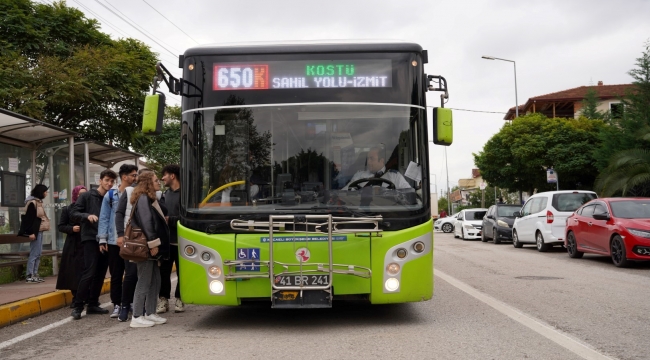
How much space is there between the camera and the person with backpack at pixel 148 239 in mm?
7926

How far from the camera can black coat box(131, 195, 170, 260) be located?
792 centimetres

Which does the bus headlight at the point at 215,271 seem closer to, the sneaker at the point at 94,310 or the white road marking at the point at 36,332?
the white road marking at the point at 36,332

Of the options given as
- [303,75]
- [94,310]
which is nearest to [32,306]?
[94,310]

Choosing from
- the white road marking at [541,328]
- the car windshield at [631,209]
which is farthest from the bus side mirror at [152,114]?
the car windshield at [631,209]

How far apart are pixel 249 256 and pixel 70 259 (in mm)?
3264

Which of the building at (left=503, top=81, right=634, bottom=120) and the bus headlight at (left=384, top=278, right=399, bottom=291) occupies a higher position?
the building at (left=503, top=81, right=634, bottom=120)

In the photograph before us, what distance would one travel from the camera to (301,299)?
284 inches

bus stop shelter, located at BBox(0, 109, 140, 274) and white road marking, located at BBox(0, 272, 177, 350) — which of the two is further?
bus stop shelter, located at BBox(0, 109, 140, 274)

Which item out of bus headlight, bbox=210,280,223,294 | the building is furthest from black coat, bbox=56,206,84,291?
the building

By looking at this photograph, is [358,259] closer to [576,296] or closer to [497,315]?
[497,315]

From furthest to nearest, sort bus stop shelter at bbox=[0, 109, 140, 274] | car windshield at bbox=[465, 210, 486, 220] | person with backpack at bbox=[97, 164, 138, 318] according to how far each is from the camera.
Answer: car windshield at bbox=[465, 210, 486, 220] < bus stop shelter at bbox=[0, 109, 140, 274] < person with backpack at bbox=[97, 164, 138, 318]

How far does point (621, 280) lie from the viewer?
12.1 meters

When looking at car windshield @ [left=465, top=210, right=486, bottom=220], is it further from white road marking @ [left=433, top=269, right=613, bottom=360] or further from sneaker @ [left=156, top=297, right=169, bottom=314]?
sneaker @ [left=156, top=297, right=169, bottom=314]

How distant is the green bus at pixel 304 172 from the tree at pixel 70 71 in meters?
13.6
